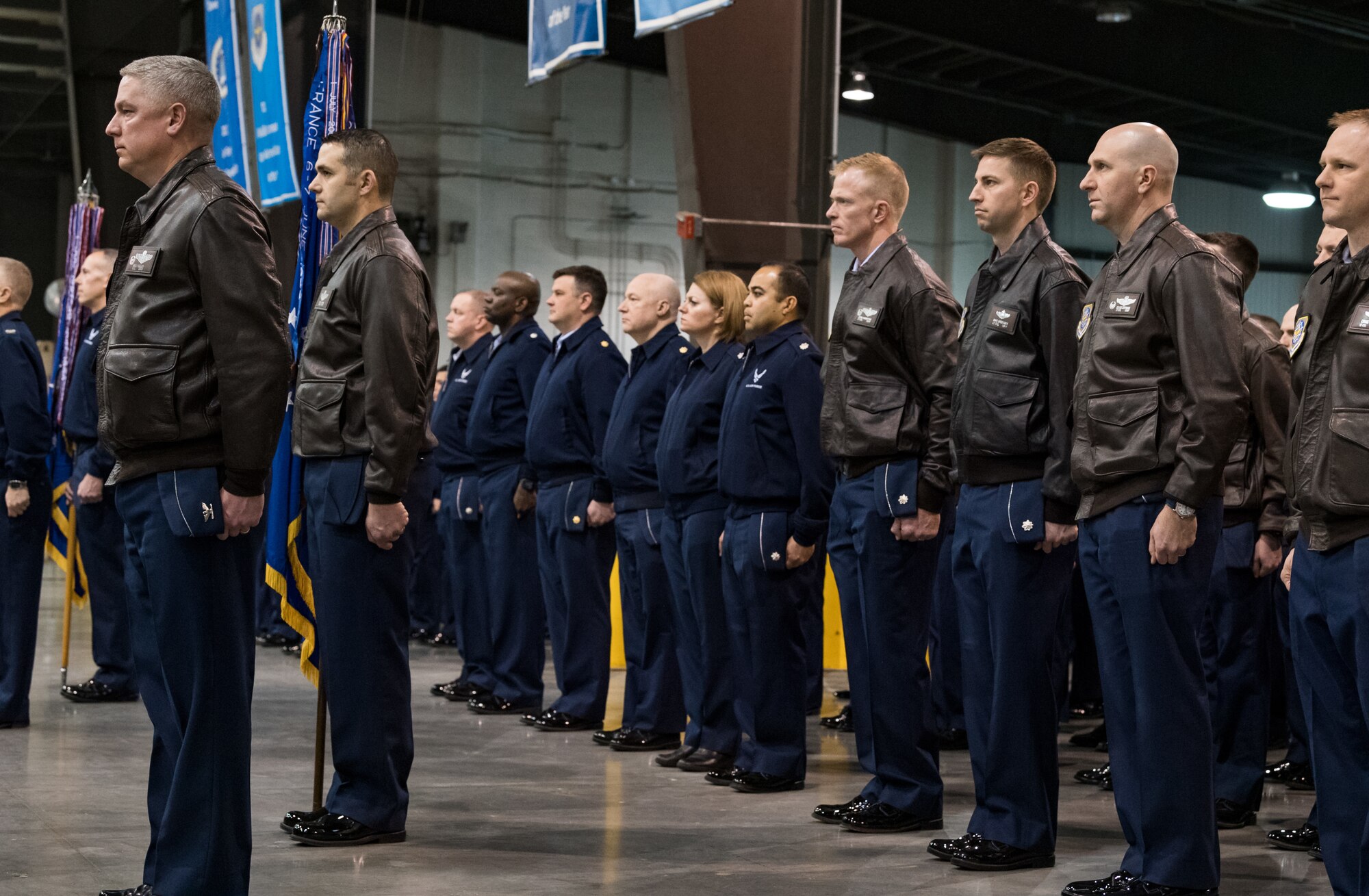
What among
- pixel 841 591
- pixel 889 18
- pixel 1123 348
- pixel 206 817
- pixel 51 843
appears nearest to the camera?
pixel 206 817

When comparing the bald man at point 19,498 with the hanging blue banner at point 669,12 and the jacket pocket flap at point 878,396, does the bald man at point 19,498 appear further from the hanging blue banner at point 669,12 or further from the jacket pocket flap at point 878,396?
the jacket pocket flap at point 878,396

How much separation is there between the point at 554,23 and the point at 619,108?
8.49m

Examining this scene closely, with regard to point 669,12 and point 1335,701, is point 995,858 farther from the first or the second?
point 669,12

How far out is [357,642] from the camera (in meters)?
4.47

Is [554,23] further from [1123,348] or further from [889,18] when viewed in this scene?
[889,18]

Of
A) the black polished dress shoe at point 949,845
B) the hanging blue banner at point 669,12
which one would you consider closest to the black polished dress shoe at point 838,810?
the black polished dress shoe at point 949,845

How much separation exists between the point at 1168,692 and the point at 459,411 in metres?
4.96

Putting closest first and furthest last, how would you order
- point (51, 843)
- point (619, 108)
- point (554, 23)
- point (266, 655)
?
point (51, 843)
point (554, 23)
point (266, 655)
point (619, 108)

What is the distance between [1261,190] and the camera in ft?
43.2

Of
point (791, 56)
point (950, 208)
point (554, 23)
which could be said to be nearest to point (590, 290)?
point (554, 23)

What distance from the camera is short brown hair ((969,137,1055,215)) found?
178 inches

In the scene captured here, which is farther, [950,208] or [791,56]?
[950,208]

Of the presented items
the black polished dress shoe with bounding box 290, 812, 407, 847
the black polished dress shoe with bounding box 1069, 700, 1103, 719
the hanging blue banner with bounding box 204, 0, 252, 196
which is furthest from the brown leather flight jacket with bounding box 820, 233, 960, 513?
the hanging blue banner with bounding box 204, 0, 252, 196

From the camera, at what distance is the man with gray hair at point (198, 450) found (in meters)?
3.44
